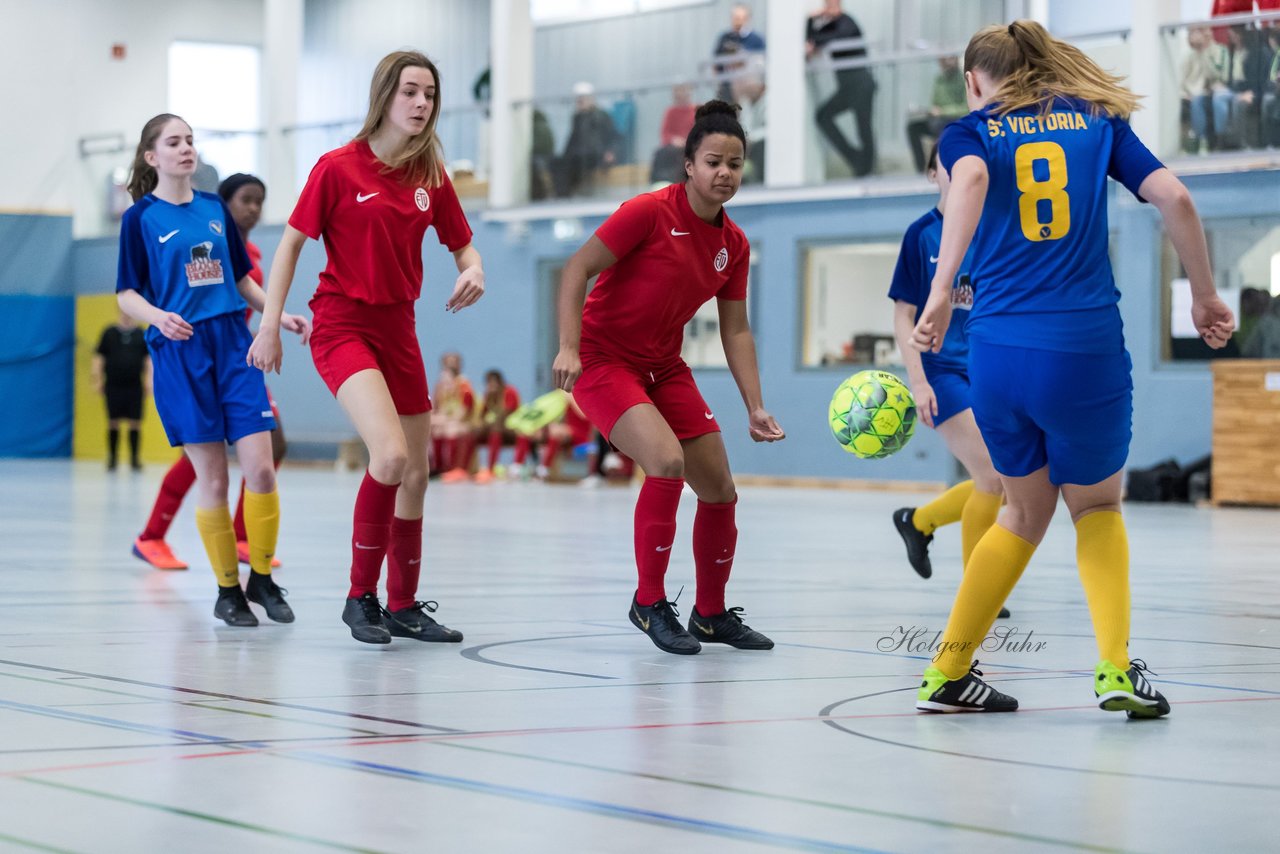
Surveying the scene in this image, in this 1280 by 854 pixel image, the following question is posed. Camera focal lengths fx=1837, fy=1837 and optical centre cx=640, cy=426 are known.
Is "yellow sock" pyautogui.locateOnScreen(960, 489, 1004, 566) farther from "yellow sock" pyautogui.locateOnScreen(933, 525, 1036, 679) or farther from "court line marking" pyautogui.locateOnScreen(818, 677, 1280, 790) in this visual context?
"yellow sock" pyautogui.locateOnScreen(933, 525, 1036, 679)

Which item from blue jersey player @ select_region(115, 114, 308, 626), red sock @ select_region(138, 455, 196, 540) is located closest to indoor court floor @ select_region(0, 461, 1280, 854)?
blue jersey player @ select_region(115, 114, 308, 626)

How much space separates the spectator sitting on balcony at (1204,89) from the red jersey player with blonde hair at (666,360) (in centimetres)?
1412

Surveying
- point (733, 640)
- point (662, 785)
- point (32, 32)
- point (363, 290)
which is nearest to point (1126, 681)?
point (662, 785)

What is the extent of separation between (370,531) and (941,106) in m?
15.8

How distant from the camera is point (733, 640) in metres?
6.22

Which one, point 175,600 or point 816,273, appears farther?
point 816,273

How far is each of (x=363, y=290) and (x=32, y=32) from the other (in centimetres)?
2832

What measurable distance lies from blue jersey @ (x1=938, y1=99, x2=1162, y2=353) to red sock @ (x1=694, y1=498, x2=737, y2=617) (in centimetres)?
185

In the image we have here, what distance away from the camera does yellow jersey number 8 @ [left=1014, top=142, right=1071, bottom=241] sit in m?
4.64

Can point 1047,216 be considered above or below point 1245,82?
below

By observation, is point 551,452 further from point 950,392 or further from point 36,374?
point 950,392

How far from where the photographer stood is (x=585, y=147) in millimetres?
24938

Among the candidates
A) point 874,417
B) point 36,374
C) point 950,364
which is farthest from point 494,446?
Result: point 950,364

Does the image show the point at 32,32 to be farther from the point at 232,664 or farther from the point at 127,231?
the point at 232,664
